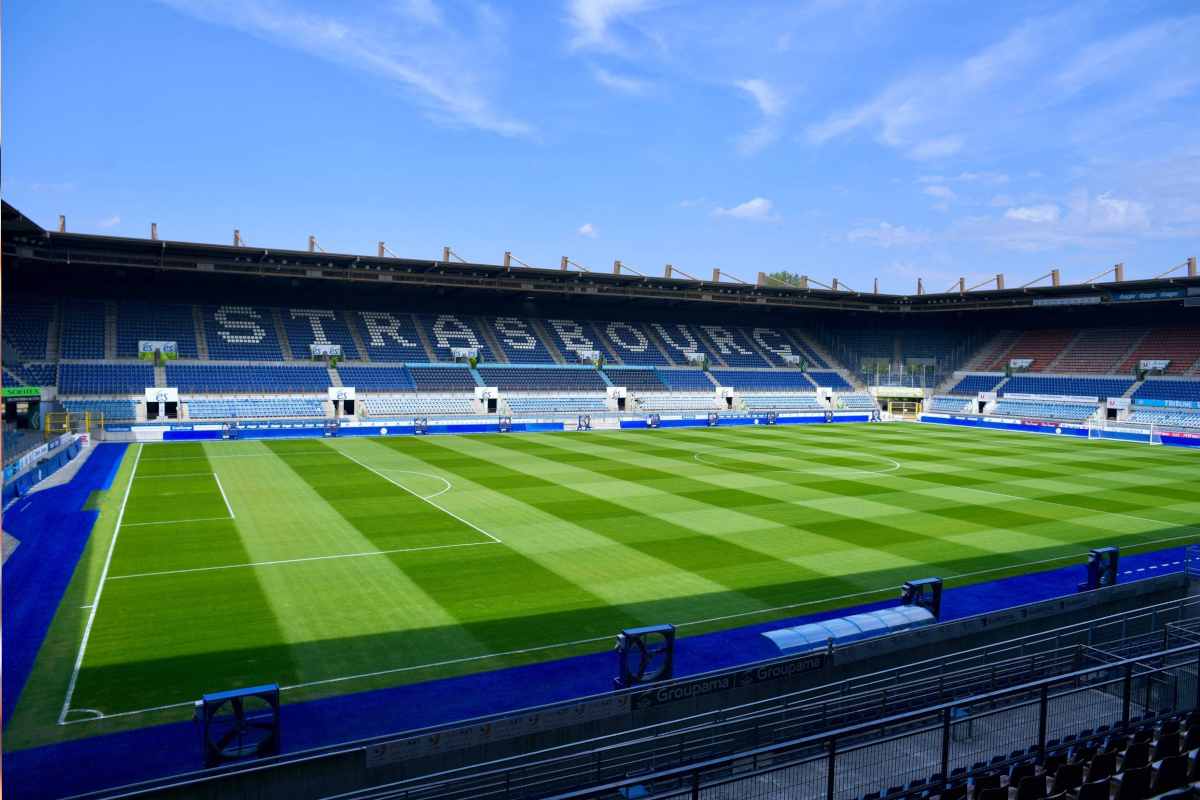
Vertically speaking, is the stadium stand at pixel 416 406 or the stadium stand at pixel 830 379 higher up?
the stadium stand at pixel 830 379

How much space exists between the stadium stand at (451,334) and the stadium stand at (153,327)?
17477 mm

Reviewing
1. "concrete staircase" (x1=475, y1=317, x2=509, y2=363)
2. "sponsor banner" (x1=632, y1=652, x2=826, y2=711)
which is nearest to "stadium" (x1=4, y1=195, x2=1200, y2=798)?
"sponsor banner" (x1=632, y1=652, x2=826, y2=711)

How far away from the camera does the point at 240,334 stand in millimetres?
58281

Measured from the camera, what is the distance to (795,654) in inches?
531

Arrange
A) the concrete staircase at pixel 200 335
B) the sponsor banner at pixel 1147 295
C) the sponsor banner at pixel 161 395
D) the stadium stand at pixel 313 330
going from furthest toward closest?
1. the stadium stand at pixel 313 330
2. the sponsor banner at pixel 1147 295
3. the concrete staircase at pixel 200 335
4. the sponsor banner at pixel 161 395

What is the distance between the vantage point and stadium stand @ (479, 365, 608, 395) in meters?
62.4

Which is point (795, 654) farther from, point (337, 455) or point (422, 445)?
point (422, 445)

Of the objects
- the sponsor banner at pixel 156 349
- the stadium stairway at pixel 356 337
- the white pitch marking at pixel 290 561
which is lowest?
the white pitch marking at pixel 290 561

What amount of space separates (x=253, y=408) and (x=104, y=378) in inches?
349

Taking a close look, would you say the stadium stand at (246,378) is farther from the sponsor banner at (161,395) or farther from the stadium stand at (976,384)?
the stadium stand at (976,384)

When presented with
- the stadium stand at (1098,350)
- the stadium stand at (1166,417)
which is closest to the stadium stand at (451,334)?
the stadium stand at (1166,417)

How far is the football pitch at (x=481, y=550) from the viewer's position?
1451 centimetres

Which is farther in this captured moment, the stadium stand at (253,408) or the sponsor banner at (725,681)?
the stadium stand at (253,408)

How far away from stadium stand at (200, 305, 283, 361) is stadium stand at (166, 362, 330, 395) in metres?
1.38
